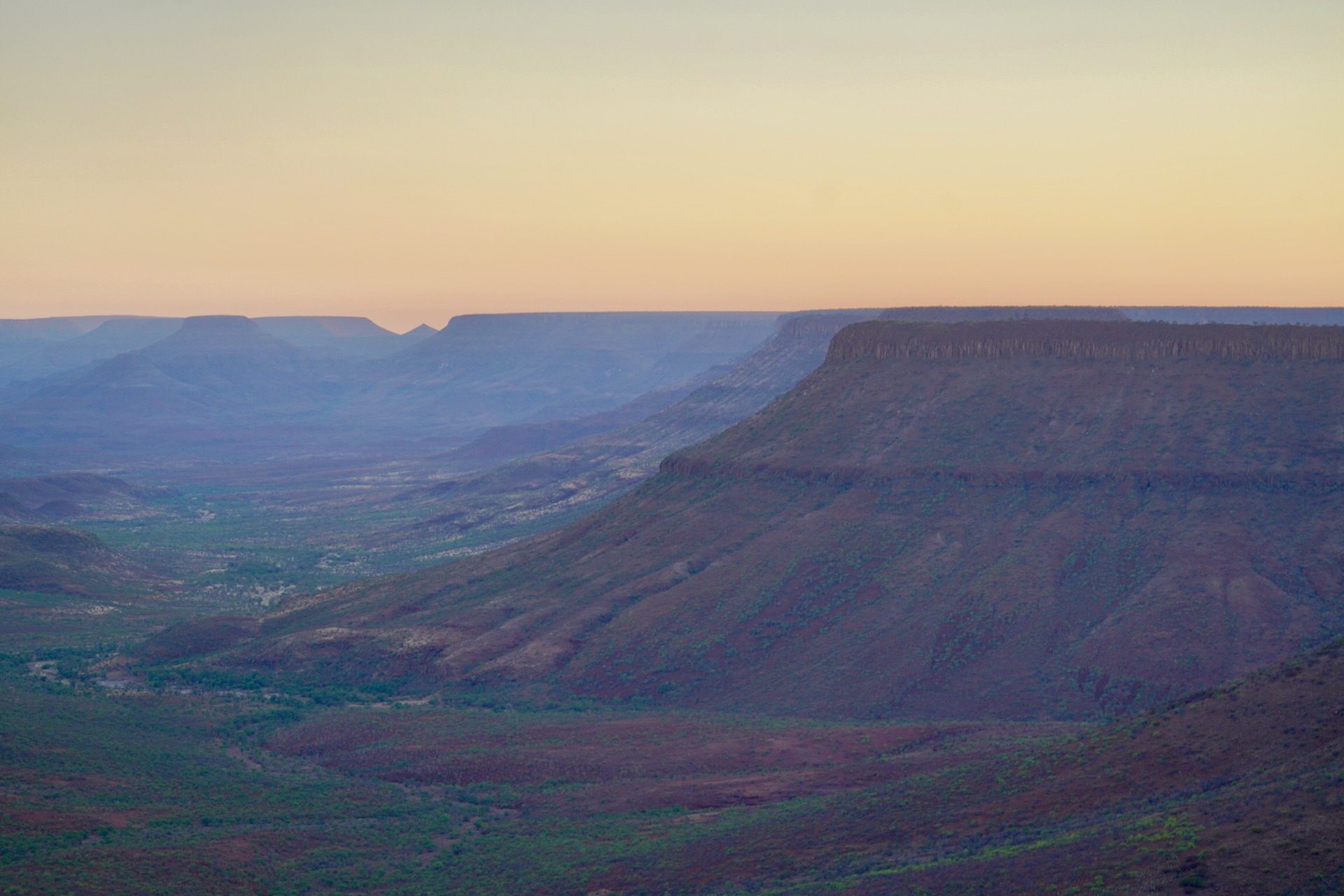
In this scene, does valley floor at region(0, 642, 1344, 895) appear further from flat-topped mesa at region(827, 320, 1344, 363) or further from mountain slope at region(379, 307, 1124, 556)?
mountain slope at region(379, 307, 1124, 556)

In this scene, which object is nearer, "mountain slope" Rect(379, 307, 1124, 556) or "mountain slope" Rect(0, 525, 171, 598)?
"mountain slope" Rect(0, 525, 171, 598)

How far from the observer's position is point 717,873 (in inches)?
1463

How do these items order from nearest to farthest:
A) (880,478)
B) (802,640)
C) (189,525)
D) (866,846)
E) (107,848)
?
(866,846) → (107,848) → (802,640) → (880,478) → (189,525)

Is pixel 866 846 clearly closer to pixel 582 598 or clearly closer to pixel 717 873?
pixel 717 873

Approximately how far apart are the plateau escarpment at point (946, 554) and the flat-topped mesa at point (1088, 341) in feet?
0.58

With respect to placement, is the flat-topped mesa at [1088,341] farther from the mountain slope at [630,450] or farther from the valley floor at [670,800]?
the mountain slope at [630,450]

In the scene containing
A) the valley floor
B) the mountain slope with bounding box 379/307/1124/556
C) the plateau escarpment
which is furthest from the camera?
the mountain slope with bounding box 379/307/1124/556

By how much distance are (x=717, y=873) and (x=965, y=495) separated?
41558 millimetres

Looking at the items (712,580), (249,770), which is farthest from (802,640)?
(249,770)

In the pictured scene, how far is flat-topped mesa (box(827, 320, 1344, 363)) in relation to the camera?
7781cm

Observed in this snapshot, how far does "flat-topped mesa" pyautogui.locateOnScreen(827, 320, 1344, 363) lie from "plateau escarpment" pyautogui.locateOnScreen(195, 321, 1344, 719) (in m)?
0.18

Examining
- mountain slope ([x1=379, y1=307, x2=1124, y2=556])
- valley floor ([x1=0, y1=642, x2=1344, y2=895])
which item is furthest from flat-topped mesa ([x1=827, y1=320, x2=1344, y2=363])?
mountain slope ([x1=379, y1=307, x2=1124, y2=556])

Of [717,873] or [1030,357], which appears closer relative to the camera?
[717,873]

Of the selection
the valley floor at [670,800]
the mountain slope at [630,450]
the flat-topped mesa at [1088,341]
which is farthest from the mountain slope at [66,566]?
the flat-topped mesa at [1088,341]
